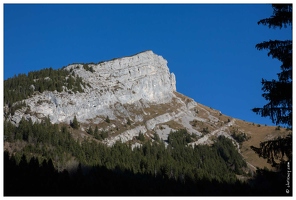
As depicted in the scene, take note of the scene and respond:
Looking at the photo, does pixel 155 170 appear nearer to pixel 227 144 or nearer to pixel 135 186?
pixel 135 186

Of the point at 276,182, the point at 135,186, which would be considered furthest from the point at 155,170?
the point at 276,182

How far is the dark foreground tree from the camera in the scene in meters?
16.3

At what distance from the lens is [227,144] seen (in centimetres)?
18675

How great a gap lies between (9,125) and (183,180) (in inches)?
3008

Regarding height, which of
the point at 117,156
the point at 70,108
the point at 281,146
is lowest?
the point at 281,146

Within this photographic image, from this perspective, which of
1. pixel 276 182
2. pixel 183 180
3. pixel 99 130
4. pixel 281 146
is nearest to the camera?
pixel 281 146

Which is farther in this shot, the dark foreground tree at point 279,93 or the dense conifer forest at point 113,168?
the dense conifer forest at point 113,168

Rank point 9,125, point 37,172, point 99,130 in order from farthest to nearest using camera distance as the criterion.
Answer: point 99,130
point 9,125
point 37,172

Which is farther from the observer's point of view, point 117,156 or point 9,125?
point 9,125

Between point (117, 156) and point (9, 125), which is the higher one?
point (9, 125)

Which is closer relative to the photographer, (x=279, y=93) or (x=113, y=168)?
(x=279, y=93)

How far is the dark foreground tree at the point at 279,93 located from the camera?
53.4 feet

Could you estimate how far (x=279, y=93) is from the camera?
647 inches

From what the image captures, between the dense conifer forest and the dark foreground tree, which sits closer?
the dark foreground tree
